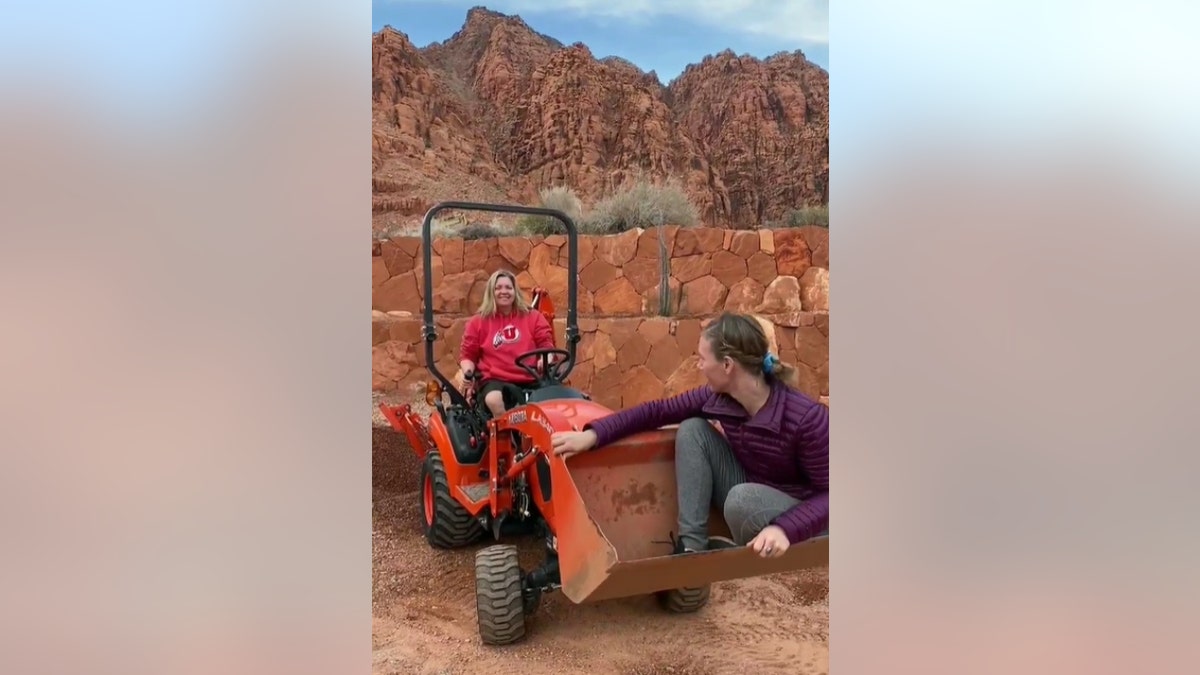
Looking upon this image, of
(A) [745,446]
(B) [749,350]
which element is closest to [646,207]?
(B) [749,350]

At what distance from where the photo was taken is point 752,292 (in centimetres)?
259

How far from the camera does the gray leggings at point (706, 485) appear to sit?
191cm

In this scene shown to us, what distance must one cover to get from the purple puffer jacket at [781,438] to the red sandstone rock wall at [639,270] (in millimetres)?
487

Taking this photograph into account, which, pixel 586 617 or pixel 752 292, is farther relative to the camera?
pixel 752 292

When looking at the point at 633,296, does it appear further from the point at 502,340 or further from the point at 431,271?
the point at 431,271

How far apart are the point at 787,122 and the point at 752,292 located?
722mm

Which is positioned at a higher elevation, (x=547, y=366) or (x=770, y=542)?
(x=547, y=366)

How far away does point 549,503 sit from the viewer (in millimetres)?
1925

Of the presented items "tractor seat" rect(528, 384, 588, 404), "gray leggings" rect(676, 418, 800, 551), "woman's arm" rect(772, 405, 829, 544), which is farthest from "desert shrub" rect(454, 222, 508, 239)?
"woman's arm" rect(772, 405, 829, 544)

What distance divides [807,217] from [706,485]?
1014 millimetres

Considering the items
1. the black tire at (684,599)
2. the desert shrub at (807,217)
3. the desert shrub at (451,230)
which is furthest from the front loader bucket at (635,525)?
the desert shrub at (807,217)
